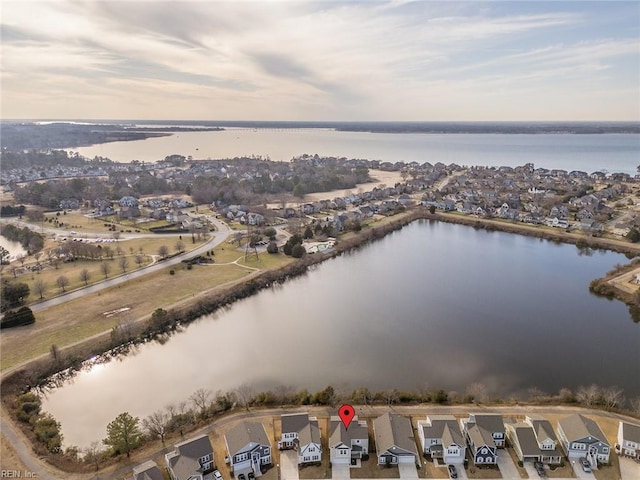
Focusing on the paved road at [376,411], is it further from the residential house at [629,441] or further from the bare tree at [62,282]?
the bare tree at [62,282]

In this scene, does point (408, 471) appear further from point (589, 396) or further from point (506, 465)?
point (589, 396)

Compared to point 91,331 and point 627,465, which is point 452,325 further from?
point 91,331

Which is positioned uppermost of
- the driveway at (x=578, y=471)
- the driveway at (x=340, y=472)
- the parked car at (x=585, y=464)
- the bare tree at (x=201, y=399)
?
the parked car at (x=585, y=464)

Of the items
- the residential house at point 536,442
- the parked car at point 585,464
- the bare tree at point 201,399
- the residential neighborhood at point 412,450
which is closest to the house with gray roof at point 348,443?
the residential neighborhood at point 412,450

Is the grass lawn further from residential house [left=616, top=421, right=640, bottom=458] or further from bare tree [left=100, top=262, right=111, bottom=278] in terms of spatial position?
residential house [left=616, top=421, right=640, bottom=458]

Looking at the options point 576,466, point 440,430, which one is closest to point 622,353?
point 576,466

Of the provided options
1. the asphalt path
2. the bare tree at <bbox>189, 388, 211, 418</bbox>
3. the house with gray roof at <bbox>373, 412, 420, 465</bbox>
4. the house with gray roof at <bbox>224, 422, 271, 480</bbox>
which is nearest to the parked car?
the house with gray roof at <bbox>373, 412, 420, 465</bbox>

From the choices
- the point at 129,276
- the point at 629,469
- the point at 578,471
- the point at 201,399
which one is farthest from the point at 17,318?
the point at 629,469
